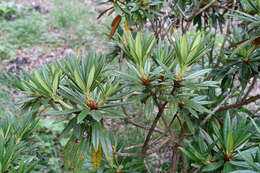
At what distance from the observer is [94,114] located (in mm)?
661

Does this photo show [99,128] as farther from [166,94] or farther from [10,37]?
[10,37]

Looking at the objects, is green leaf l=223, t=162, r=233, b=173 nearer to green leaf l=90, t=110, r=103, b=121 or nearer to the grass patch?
green leaf l=90, t=110, r=103, b=121

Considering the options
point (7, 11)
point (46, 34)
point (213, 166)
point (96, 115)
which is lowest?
point (213, 166)

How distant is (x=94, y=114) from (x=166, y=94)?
181mm

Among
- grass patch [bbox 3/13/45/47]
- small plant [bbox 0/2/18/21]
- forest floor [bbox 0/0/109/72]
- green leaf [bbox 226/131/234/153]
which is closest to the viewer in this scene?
green leaf [bbox 226/131/234/153]

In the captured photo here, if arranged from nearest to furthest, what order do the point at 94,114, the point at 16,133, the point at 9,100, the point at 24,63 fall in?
the point at 94,114
the point at 16,133
the point at 9,100
the point at 24,63

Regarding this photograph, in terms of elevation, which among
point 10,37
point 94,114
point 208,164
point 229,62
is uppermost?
point 10,37

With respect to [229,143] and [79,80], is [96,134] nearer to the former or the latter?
[79,80]

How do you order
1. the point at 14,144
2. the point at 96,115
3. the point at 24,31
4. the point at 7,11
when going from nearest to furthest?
the point at 96,115, the point at 14,144, the point at 24,31, the point at 7,11

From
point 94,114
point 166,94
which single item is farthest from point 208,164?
point 94,114

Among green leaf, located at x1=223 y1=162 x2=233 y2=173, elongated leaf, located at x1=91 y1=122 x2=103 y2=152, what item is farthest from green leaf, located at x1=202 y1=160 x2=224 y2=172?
elongated leaf, located at x1=91 y1=122 x2=103 y2=152

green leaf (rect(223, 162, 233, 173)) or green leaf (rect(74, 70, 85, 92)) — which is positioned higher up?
green leaf (rect(74, 70, 85, 92))

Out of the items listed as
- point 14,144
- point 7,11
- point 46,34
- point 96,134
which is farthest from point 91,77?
point 7,11

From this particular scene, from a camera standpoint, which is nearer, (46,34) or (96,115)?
(96,115)
